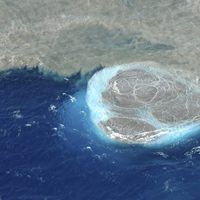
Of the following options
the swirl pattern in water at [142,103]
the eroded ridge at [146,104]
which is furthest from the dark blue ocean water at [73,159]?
the eroded ridge at [146,104]

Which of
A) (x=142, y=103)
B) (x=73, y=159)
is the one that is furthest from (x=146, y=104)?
(x=73, y=159)

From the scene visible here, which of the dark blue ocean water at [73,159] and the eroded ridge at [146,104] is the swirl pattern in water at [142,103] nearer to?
the eroded ridge at [146,104]

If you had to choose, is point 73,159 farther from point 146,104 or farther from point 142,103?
point 146,104

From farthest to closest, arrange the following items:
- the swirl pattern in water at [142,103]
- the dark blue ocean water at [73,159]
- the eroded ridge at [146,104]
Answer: the eroded ridge at [146,104] < the swirl pattern in water at [142,103] < the dark blue ocean water at [73,159]

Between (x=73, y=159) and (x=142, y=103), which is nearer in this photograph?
(x=73, y=159)

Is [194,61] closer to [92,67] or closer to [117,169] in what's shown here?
[92,67]

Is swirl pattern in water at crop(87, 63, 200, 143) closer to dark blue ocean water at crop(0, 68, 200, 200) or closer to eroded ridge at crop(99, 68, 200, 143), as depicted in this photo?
eroded ridge at crop(99, 68, 200, 143)

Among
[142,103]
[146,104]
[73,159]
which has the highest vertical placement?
[142,103]

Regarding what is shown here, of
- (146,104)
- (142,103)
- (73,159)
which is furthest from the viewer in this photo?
(142,103)
